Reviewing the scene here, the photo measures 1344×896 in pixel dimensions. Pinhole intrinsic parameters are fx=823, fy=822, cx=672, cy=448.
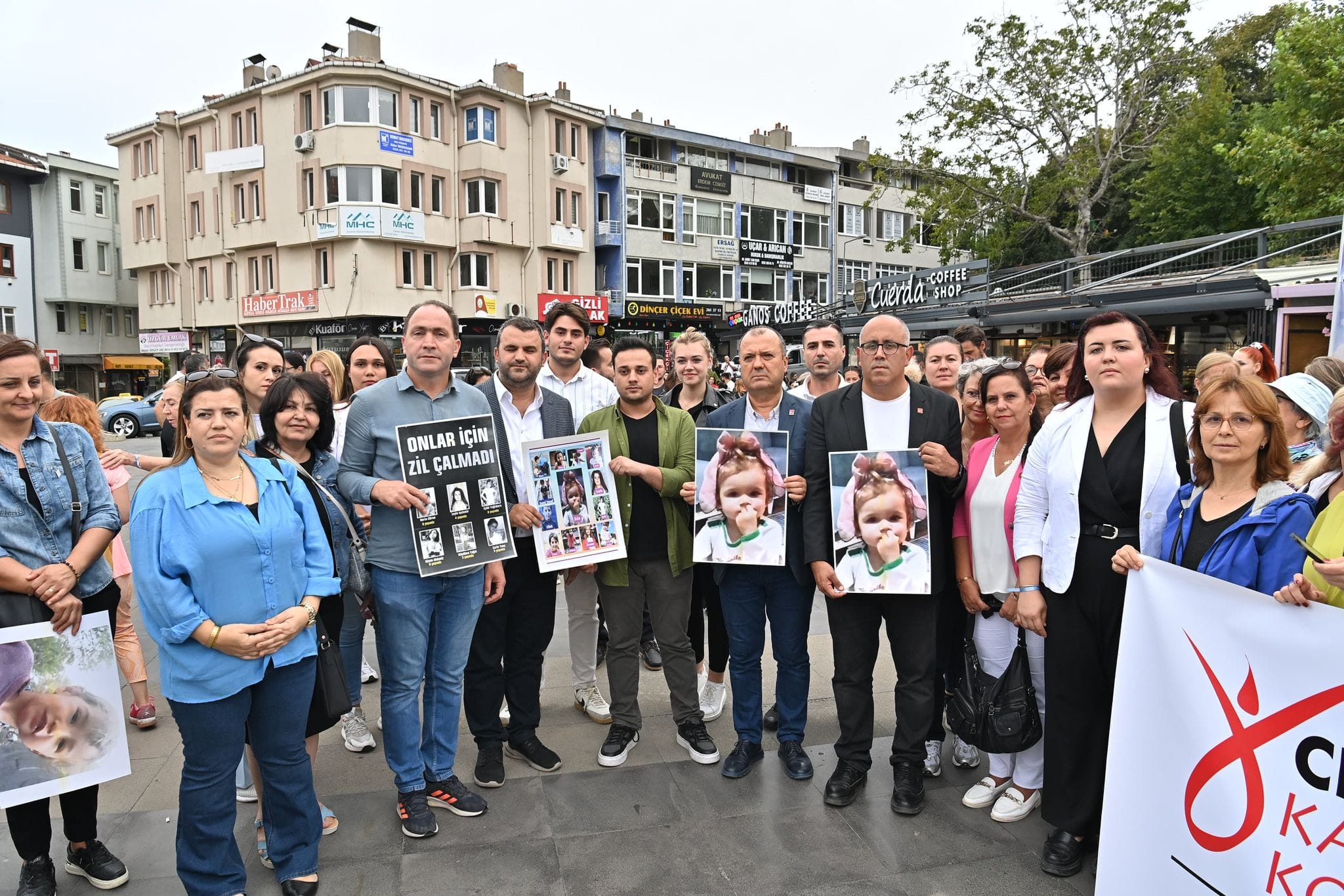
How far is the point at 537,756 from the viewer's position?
418cm

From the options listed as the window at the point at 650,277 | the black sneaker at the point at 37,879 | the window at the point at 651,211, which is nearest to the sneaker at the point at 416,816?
the black sneaker at the point at 37,879

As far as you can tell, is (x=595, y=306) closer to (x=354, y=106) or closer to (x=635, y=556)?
(x=354, y=106)

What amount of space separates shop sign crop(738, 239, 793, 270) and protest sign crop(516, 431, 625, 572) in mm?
37210

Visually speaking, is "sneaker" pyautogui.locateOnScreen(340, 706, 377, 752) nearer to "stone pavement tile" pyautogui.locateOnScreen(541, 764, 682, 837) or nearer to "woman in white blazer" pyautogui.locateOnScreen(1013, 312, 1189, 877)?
"stone pavement tile" pyautogui.locateOnScreen(541, 764, 682, 837)

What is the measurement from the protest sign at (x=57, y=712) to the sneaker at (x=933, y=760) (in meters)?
3.52

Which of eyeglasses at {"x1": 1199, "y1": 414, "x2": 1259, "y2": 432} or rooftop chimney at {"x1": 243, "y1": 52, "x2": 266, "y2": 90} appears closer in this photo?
eyeglasses at {"x1": 1199, "y1": 414, "x2": 1259, "y2": 432}

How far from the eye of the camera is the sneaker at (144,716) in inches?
180

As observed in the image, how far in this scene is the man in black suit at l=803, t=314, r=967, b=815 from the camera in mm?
3777

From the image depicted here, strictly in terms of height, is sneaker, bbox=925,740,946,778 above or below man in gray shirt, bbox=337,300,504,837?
below

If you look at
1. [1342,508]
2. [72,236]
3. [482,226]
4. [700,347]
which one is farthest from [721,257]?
[1342,508]

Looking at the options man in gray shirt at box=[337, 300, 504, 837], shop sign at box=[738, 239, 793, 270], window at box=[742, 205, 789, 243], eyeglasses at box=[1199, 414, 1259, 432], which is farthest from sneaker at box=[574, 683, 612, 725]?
window at box=[742, 205, 789, 243]

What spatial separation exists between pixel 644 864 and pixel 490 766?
1035 millimetres

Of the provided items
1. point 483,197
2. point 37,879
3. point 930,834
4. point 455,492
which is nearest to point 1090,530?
point 930,834

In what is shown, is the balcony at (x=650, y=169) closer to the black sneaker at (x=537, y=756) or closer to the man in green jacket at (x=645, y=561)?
the man in green jacket at (x=645, y=561)
